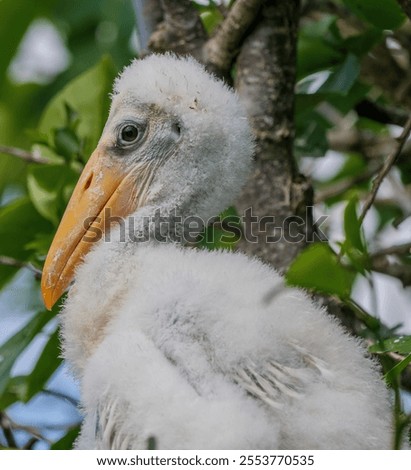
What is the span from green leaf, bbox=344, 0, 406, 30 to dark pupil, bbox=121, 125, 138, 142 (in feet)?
2.09

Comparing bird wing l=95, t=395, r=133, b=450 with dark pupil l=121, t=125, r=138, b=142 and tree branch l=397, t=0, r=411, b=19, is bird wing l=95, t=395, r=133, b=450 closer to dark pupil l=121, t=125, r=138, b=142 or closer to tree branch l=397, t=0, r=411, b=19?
dark pupil l=121, t=125, r=138, b=142

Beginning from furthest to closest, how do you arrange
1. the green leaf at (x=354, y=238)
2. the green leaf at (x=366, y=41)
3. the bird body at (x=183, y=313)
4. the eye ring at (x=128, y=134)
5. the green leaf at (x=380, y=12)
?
the green leaf at (x=366, y=41), the green leaf at (x=380, y=12), the eye ring at (x=128, y=134), the green leaf at (x=354, y=238), the bird body at (x=183, y=313)

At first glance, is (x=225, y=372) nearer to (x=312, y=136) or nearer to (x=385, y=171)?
(x=385, y=171)

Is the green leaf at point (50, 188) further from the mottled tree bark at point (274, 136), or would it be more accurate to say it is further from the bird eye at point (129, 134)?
the mottled tree bark at point (274, 136)

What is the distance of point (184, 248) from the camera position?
219 centimetres

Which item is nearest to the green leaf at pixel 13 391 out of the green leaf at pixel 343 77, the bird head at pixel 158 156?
the bird head at pixel 158 156

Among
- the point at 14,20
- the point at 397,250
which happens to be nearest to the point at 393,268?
the point at 397,250

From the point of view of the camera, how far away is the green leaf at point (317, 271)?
66.1 inches

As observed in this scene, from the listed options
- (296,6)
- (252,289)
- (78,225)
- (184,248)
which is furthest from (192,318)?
(296,6)

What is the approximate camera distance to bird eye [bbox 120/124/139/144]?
2342mm

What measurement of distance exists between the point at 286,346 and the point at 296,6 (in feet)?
3.69

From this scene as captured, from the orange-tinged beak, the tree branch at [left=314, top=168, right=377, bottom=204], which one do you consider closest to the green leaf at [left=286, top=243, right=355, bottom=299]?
the orange-tinged beak

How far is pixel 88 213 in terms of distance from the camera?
2.31 m

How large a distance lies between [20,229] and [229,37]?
2.52 feet
